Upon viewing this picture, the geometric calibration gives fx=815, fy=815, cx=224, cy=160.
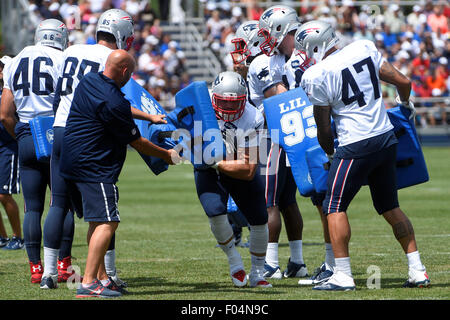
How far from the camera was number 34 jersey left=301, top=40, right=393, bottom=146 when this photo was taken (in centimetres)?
589

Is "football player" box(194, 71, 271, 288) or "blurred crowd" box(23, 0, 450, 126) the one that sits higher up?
"blurred crowd" box(23, 0, 450, 126)

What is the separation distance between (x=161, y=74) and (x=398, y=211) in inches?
743

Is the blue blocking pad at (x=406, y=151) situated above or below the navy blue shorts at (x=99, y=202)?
above

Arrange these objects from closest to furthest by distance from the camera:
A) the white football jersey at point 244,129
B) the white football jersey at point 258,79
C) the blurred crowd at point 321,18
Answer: the white football jersey at point 244,129 < the white football jersey at point 258,79 < the blurred crowd at point 321,18

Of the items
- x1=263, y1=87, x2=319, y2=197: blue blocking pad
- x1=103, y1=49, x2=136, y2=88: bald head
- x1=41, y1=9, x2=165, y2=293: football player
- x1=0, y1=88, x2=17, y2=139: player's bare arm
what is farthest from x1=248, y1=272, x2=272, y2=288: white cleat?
x1=0, y1=88, x2=17, y2=139: player's bare arm

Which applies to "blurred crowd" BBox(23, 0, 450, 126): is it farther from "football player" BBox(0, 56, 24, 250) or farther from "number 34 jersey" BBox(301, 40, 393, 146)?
"number 34 jersey" BBox(301, 40, 393, 146)

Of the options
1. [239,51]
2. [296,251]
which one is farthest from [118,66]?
[296,251]

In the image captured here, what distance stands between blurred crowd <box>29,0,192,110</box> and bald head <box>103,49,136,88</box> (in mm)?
18039

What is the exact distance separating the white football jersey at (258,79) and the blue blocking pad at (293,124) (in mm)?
448

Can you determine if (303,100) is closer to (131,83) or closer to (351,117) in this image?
→ (351,117)

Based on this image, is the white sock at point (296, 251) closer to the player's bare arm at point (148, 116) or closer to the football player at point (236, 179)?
the football player at point (236, 179)

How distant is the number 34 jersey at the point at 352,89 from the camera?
19.3 ft

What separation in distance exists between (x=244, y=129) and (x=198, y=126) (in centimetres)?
40

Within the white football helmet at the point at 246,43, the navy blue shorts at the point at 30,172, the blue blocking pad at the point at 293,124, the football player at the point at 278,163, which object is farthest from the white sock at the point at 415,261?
the navy blue shorts at the point at 30,172
